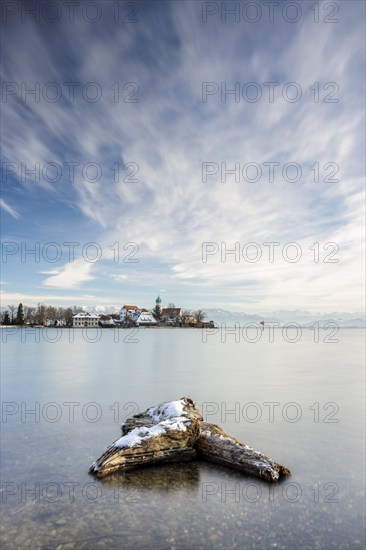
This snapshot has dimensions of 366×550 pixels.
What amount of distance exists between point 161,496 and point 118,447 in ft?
6.68

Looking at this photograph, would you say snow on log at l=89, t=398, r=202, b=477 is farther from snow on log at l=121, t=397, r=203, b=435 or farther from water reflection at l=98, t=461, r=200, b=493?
water reflection at l=98, t=461, r=200, b=493

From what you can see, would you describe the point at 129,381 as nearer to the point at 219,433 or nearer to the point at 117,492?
the point at 219,433

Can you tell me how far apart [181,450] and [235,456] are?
1531 millimetres

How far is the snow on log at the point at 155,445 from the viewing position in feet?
31.9

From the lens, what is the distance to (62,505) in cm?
798

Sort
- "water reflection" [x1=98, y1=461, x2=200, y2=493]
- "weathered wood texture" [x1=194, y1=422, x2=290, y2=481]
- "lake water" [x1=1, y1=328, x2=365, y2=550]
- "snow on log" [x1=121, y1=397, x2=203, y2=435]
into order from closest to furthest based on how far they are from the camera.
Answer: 1. "lake water" [x1=1, y1=328, x2=365, y2=550]
2. "water reflection" [x1=98, y1=461, x2=200, y2=493]
3. "weathered wood texture" [x1=194, y1=422, x2=290, y2=481]
4. "snow on log" [x1=121, y1=397, x2=203, y2=435]

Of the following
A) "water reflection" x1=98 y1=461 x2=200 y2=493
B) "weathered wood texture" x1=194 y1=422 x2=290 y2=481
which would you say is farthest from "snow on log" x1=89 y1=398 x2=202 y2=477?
"weathered wood texture" x1=194 y1=422 x2=290 y2=481

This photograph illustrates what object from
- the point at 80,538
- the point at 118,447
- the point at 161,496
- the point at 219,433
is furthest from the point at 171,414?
the point at 80,538

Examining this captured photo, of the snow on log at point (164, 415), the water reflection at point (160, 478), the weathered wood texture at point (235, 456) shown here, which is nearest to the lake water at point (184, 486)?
the water reflection at point (160, 478)

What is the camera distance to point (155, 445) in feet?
33.7

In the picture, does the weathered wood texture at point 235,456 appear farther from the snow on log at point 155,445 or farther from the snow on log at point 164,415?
the snow on log at point 164,415

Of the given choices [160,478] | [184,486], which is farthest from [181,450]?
[184,486]

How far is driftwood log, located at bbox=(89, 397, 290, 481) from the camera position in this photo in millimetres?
9627

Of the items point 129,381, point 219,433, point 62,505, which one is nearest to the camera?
point 62,505
